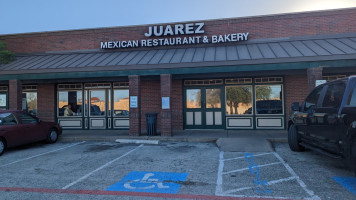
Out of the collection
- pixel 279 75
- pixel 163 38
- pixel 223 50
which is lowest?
pixel 279 75

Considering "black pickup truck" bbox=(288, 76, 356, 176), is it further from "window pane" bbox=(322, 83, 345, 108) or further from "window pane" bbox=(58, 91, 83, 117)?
"window pane" bbox=(58, 91, 83, 117)

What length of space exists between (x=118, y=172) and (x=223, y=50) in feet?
26.7

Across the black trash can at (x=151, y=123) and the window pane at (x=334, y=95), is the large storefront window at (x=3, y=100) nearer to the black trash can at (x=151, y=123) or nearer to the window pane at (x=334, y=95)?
the black trash can at (x=151, y=123)

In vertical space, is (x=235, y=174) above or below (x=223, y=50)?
below

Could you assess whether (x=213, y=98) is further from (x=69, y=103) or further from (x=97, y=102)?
(x=69, y=103)

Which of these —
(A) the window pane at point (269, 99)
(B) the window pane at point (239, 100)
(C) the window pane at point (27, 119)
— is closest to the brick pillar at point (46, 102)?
(C) the window pane at point (27, 119)

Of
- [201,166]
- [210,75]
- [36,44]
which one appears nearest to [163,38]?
[210,75]

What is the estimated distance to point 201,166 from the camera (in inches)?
244

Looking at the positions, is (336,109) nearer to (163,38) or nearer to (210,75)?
(210,75)

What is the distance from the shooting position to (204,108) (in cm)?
1292

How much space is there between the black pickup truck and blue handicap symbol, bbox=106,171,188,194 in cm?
309

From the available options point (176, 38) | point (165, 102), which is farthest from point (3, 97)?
point (176, 38)

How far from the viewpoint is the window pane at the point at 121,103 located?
13789 millimetres

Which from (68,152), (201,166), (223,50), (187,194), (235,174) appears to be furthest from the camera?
(223,50)
